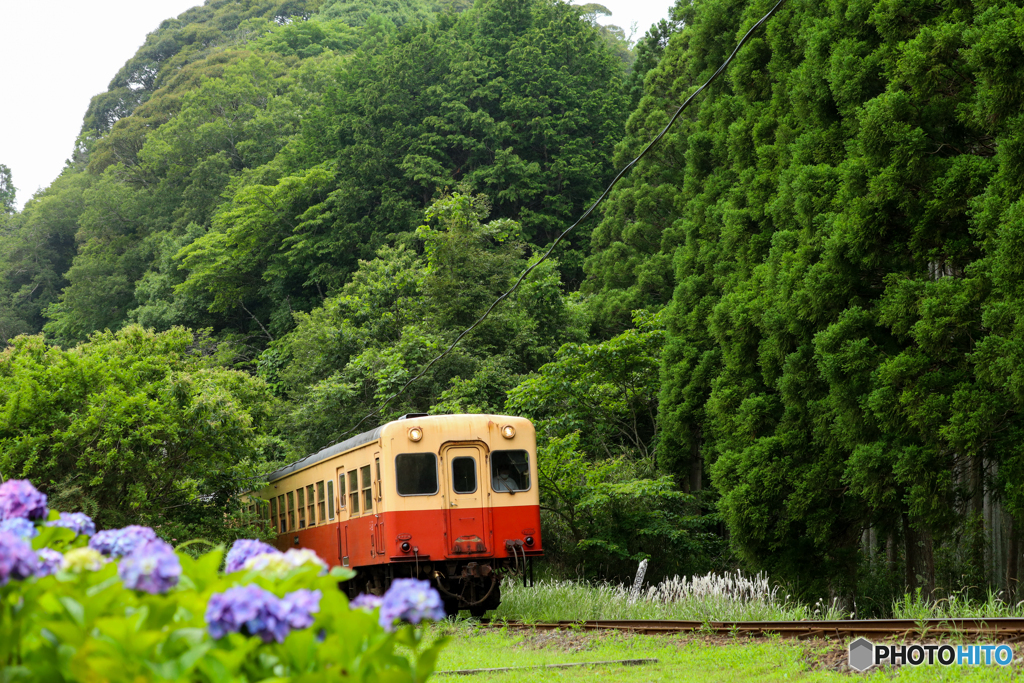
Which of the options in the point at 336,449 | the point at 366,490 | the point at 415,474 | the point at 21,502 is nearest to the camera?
the point at 21,502

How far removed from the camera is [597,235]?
86.9 ft

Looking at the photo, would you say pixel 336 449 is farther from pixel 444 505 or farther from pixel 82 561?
pixel 82 561

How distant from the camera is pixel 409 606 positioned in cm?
203

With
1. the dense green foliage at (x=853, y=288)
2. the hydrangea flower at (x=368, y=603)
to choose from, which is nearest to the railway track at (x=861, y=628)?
the dense green foliage at (x=853, y=288)

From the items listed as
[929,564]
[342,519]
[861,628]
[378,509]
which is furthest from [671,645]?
[929,564]

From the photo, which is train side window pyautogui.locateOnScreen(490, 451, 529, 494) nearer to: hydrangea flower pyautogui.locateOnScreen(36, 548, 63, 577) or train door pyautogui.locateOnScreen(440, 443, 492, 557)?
train door pyautogui.locateOnScreen(440, 443, 492, 557)

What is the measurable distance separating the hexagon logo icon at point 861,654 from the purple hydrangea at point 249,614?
563 cm

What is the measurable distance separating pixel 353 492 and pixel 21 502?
33.4ft

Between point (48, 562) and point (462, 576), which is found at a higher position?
point (48, 562)

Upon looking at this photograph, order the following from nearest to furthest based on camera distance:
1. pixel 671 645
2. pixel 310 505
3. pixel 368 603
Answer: pixel 368 603, pixel 671 645, pixel 310 505

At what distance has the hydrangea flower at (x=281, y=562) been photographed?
2385 mm

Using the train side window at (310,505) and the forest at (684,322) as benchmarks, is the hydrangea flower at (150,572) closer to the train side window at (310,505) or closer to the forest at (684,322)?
the forest at (684,322)

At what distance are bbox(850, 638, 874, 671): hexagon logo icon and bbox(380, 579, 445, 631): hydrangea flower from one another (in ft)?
18.0

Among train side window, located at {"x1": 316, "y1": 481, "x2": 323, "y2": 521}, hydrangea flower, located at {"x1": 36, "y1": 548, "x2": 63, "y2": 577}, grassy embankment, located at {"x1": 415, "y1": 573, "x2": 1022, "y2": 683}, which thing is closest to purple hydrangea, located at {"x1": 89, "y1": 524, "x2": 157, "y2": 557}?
hydrangea flower, located at {"x1": 36, "y1": 548, "x2": 63, "y2": 577}
